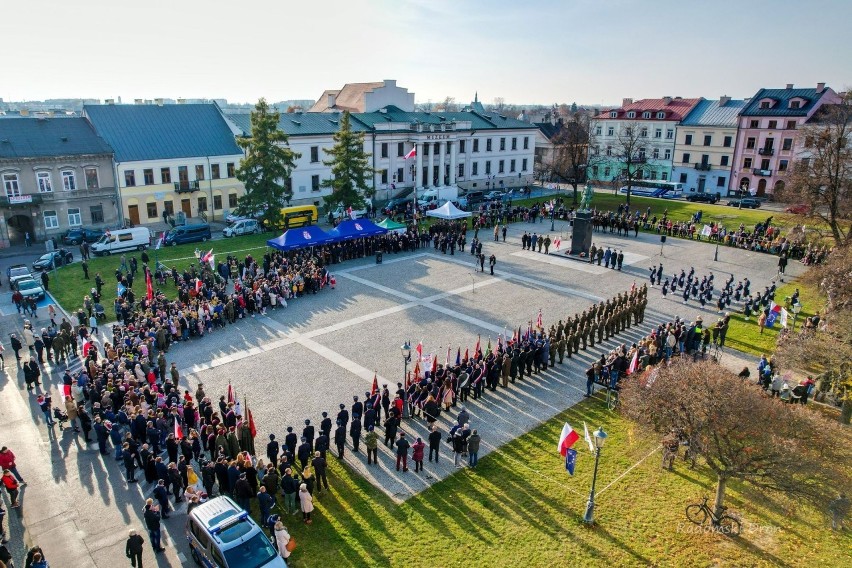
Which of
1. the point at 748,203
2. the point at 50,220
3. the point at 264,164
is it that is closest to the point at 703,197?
the point at 748,203

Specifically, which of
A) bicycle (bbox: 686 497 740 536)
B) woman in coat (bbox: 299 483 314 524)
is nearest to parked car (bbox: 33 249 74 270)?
woman in coat (bbox: 299 483 314 524)

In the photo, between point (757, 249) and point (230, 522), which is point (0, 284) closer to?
point (230, 522)

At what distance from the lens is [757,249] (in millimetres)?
39875

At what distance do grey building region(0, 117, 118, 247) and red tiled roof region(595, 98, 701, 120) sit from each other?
2257 inches

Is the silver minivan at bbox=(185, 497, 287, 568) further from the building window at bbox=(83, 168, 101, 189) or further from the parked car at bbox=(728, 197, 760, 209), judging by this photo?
the parked car at bbox=(728, 197, 760, 209)

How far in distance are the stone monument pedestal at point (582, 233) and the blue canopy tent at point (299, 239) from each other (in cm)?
1555

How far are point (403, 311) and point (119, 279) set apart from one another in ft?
48.3

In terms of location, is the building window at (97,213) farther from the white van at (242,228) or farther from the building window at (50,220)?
the white van at (242,228)

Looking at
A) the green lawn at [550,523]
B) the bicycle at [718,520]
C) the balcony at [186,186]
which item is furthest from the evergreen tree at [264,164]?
the bicycle at [718,520]

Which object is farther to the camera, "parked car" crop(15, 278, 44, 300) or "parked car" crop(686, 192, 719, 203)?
"parked car" crop(686, 192, 719, 203)

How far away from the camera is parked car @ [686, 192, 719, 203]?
60.4 metres

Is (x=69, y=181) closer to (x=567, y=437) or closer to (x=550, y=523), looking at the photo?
(x=567, y=437)

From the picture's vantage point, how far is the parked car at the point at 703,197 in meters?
60.4

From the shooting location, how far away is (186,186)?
45.9 m
